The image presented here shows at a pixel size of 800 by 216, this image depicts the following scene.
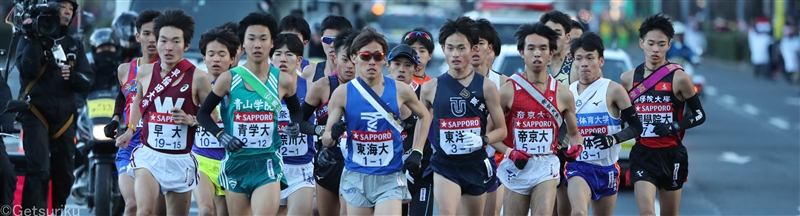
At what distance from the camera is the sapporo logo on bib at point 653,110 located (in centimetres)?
1016

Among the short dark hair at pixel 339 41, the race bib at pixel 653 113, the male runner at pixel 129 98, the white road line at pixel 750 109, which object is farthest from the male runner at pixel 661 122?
the white road line at pixel 750 109

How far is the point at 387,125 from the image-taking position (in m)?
8.62

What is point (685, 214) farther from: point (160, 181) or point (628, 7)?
point (628, 7)

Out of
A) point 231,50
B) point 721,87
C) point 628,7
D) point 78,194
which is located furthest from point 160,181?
point 628,7

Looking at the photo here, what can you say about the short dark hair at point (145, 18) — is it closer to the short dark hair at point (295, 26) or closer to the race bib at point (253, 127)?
the short dark hair at point (295, 26)

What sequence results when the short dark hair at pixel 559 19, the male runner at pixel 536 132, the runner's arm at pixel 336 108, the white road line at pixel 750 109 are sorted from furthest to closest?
the white road line at pixel 750 109 → the short dark hair at pixel 559 19 → the male runner at pixel 536 132 → the runner's arm at pixel 336 108

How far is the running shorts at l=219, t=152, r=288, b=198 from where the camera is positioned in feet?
29.4

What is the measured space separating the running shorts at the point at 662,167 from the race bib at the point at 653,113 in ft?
0.58

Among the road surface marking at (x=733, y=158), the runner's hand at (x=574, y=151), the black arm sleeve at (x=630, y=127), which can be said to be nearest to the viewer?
the runner's hand at (x=574, y=151)

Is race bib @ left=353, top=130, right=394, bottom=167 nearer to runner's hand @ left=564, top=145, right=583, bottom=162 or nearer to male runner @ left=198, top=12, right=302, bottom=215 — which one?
male runner @ left=198, top=12, right=302, bottom=215

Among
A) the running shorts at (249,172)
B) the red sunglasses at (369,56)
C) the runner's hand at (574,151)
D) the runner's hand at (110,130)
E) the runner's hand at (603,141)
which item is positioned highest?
the red sunglasses at (369,56)

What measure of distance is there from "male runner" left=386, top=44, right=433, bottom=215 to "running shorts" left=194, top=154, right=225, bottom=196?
4.59ft

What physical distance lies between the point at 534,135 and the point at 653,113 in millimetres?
1253

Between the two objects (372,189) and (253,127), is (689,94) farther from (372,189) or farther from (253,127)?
(253,127)
